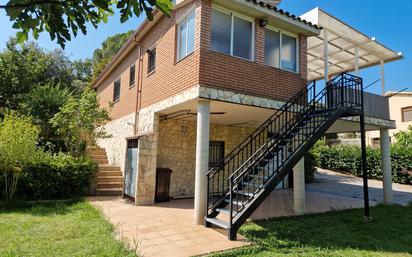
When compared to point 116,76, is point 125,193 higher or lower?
lower

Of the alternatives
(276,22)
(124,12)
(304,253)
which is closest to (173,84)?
(276,22)

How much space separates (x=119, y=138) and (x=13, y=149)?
16.9ft

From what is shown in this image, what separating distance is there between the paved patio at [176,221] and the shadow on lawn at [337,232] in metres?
0.63

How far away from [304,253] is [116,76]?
1318cm

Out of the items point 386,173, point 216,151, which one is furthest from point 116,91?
point 386,173

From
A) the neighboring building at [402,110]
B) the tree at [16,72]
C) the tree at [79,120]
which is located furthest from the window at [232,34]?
the neighboring building at [402,110]

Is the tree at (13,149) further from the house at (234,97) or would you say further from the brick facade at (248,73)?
the brick facade at (248,73)

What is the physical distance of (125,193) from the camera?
1008cm

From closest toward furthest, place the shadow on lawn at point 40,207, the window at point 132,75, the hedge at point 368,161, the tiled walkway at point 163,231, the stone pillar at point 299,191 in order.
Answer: the tiled walkway at point 163,231
the shadow on lawn at point 40,207
the stone pillar at point 299,191
the window at point 132,75
the hedge at point 368,161

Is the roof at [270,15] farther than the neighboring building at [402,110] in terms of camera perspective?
No

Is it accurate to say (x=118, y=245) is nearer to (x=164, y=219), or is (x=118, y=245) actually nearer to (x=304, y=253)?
(x=164, y=219)

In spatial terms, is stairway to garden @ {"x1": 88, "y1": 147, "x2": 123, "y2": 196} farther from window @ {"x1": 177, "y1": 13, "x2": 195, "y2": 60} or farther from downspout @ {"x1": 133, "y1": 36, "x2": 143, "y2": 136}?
window @ {"x1": 177, "y1": 13, "x2": 195, "y2": 60}

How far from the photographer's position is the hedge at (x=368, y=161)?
17.3 m

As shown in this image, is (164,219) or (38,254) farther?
(164,219)
